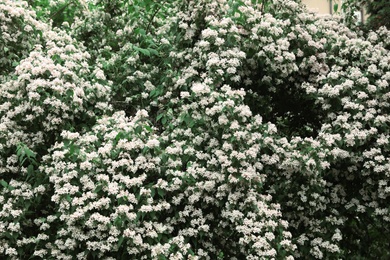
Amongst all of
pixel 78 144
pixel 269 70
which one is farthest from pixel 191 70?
pixel 78 144

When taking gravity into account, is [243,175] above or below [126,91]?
below

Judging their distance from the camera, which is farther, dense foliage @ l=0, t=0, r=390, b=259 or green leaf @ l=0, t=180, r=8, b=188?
green leaf @ l=0, t=180, r=8, b=188

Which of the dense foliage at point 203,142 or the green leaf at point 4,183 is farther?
the green leaf at point 4,183

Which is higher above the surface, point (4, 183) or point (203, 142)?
point (203, 142)

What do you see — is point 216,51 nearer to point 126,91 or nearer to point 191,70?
point 191,70

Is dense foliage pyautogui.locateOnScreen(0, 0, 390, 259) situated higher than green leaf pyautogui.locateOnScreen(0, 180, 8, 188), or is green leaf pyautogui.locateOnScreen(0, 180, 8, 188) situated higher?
dense foliage pyautogui.locateOnScreen(0, 0, 390, 259)

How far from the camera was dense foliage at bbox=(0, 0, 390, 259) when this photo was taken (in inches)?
230

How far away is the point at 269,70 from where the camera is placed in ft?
23.6

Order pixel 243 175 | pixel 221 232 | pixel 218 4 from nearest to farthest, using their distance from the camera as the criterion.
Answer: pixel 243 175, pixel 221 232, pixel 218 4

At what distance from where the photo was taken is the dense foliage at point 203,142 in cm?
585

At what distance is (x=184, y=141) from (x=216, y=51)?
4.20ft

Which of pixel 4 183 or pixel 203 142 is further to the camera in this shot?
pixel 203 142

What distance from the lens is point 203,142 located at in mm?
6582

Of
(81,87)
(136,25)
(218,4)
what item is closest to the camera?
(81,87)
